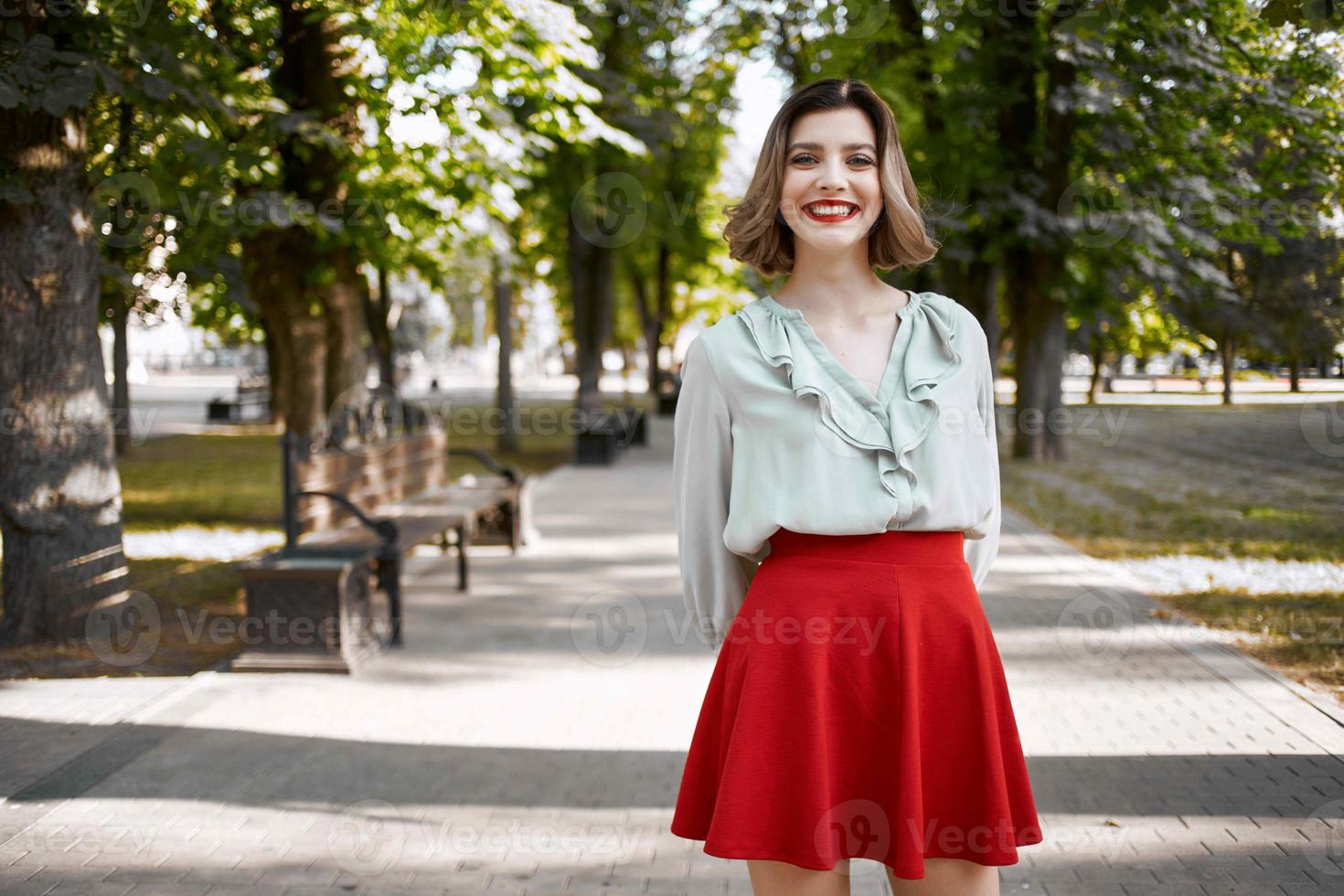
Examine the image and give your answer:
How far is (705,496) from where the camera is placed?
99.8 inches

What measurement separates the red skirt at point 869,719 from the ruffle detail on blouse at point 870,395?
18 cm

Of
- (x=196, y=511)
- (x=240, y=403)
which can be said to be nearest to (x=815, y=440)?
(x=196, y=511)

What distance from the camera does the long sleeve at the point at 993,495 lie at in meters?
2.53

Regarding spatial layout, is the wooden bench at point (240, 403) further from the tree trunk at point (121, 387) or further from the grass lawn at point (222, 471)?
the tree trunk at point (121, 387)

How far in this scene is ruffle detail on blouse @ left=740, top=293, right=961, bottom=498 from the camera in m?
2.35

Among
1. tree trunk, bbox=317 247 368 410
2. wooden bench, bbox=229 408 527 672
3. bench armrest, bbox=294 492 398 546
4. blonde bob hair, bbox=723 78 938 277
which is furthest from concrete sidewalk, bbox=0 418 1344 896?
tree trunk, bbox=317 247 368 410

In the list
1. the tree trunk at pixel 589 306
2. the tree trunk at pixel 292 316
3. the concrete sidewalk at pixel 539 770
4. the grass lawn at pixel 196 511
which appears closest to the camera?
the concrete sidewalk at pixel 539 770

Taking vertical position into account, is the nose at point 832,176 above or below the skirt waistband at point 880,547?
above

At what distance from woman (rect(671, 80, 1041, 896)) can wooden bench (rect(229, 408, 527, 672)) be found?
446 centimetres

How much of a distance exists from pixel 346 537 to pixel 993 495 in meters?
Result: 5.72

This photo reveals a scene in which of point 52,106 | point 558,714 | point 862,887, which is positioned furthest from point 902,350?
point 52,106

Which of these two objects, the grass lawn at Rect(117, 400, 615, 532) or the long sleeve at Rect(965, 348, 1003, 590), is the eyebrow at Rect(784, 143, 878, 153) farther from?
the grass lawn at Rect(117, 400, 615, 532)

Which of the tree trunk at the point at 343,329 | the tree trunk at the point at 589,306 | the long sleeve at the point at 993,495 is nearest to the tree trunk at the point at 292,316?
the tree trunk at the point at 343,329

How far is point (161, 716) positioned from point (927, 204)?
4.44 m
